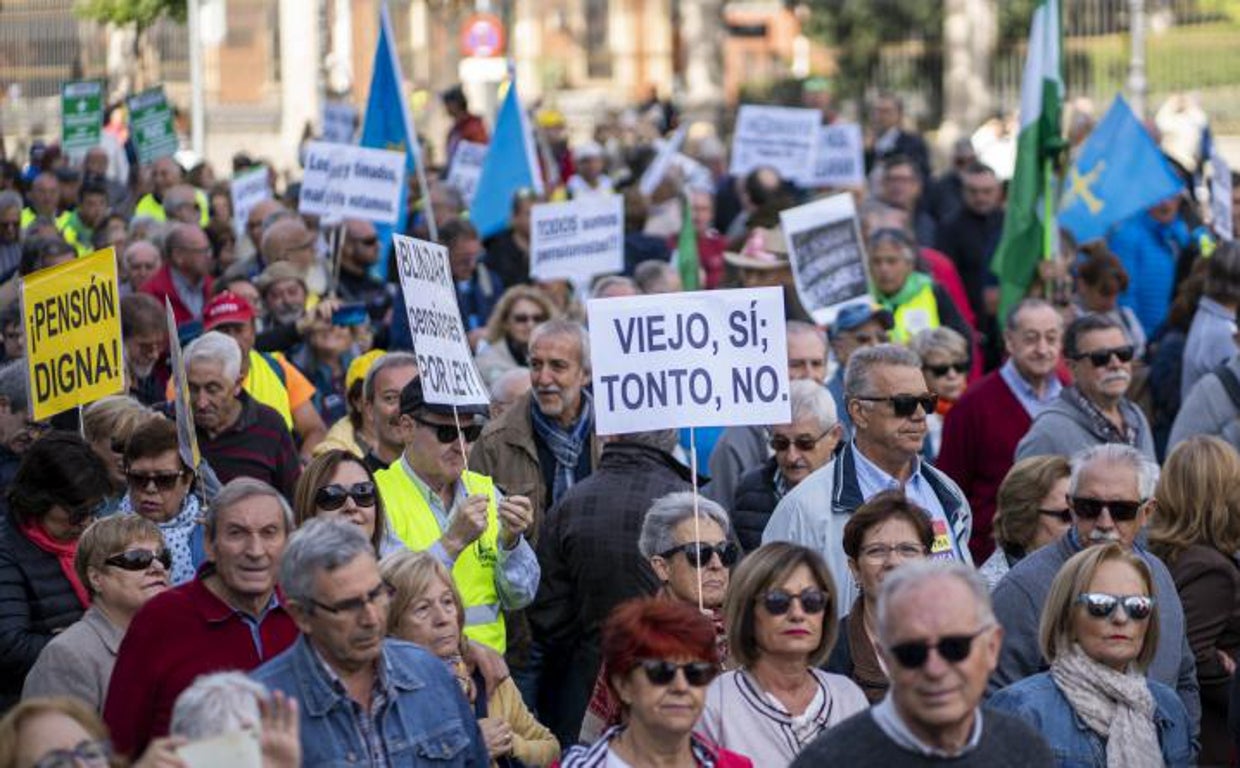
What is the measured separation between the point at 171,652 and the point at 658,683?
129 centimetres

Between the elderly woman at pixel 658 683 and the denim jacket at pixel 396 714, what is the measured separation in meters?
0.29

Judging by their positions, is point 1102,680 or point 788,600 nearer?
point 788,600

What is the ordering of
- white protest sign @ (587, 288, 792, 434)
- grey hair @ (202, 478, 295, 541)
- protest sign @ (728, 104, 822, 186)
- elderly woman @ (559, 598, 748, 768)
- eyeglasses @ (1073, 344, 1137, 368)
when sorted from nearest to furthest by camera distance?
elderly woman @ (559, 598, 748, 768)
grey hair @ (202, 478, 295, 541)
white protest sign @ (587, 288, 792, 434)
eyeglasses @ (1073, 344, 1137, 368)
protest sign @ (728, 104, 822, 186)

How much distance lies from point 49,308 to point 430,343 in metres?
1.96

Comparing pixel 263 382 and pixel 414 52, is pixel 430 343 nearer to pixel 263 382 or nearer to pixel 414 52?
pixel 263 382

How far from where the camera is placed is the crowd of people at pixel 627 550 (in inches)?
259

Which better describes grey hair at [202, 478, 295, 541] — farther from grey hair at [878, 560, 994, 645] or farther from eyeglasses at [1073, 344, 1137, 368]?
eyeglasses at [1073, 344, 1137, 368]

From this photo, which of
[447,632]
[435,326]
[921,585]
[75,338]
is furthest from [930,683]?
[75,338]

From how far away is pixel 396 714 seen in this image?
6629 mm

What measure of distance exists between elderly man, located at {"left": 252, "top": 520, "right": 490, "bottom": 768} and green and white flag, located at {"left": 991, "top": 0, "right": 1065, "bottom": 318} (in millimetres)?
9464

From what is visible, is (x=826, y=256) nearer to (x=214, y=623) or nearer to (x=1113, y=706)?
(x=1113, y=706)

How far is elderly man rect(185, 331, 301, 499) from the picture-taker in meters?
10.3

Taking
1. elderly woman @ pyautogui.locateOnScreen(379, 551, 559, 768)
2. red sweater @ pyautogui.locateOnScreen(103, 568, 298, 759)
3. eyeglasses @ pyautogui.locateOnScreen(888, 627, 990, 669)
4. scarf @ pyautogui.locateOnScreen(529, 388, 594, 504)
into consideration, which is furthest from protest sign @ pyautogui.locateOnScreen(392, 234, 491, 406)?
eyeglasses @ pyautogui.locateOnScreen(888, 627, 990, 669)

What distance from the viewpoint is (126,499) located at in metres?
9.70
